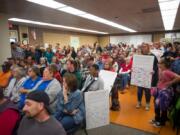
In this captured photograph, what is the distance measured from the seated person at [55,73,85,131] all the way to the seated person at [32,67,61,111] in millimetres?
249

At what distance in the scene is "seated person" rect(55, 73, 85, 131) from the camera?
2184 mm

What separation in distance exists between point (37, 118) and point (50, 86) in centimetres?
117

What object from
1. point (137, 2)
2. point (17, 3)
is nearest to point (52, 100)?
point (17, 3)

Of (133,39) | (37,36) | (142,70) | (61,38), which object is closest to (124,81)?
(142,70)

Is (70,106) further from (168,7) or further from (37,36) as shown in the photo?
(37,36)

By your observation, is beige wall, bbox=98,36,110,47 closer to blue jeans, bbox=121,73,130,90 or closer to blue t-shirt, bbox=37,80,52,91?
blue jeans, bbox=121,73,130,90

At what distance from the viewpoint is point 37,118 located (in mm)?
1470

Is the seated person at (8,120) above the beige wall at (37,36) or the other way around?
the other way around

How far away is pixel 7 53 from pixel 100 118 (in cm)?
528

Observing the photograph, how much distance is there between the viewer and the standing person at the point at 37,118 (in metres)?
1.42

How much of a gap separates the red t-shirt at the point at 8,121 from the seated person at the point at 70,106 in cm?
71

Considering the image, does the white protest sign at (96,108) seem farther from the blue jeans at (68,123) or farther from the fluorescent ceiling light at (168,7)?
the fluorescent ceiling light at (168,7)

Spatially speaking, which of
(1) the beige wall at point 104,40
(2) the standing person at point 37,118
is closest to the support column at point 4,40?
(2) the standing person at point 37,118

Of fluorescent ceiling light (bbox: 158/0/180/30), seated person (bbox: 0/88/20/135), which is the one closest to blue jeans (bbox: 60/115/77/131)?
seated person (bbox: 0/88/20/135)
